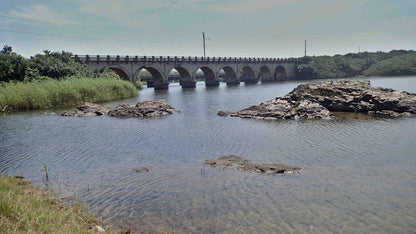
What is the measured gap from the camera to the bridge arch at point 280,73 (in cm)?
12224

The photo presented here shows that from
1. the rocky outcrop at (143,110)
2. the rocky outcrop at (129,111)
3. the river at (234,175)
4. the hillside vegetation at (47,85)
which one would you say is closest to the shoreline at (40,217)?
the river at (234,175)

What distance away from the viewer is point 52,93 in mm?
36812

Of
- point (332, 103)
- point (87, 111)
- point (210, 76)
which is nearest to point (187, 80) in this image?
point (210, 76)

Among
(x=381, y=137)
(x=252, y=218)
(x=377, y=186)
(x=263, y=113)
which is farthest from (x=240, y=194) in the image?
(x=263, y=113)

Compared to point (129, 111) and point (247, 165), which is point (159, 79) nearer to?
point (129, 111)

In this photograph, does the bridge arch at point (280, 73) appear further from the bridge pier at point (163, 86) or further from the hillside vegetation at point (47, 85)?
the hillside vegetation at point (47, 85)

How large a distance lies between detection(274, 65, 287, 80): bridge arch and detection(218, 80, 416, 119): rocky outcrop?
91143 mm

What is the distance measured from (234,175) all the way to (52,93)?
31.3 m

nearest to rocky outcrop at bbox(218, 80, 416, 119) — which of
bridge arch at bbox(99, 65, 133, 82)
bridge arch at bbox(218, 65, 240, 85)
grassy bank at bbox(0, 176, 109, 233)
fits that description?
grassy bank at bbox(0, 176, 109, 233)

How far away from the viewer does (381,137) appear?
57.5ft

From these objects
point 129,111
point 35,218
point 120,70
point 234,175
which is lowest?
point 234,175

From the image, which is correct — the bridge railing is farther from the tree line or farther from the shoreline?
the shoreline

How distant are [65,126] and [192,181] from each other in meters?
16.2

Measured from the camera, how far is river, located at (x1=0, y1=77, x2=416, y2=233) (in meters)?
8.41
